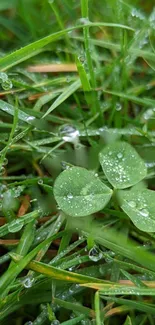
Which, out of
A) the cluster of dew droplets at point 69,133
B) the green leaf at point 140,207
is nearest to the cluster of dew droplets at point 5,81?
the cluster of dew droplets at point 69,133

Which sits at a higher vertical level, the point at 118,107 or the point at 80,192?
the point at 118,107

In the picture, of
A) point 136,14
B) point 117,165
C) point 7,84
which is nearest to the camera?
point 117,165

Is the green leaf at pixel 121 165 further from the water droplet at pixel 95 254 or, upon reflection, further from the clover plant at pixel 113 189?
the water droplet at pixel 95 254

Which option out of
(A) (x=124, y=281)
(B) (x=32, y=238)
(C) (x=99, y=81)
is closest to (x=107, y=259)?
(A) (x=124, y=281)

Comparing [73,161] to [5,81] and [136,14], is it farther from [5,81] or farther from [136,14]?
[136,14]

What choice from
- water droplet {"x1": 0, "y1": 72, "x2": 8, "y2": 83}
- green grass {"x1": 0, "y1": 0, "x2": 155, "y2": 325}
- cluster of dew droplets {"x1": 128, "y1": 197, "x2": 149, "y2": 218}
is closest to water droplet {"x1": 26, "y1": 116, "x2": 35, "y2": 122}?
green grass {"x1": 0, "y1": 0, "x2": 155, "y2": 325}

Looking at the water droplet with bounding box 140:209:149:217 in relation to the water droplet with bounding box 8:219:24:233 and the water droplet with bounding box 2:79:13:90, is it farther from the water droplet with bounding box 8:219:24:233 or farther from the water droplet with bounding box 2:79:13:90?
the water droplet with bounding box 2:79:13:90

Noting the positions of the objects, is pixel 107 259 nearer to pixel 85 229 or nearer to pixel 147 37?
pixel 85 229

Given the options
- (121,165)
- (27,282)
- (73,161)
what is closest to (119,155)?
(121,165)
